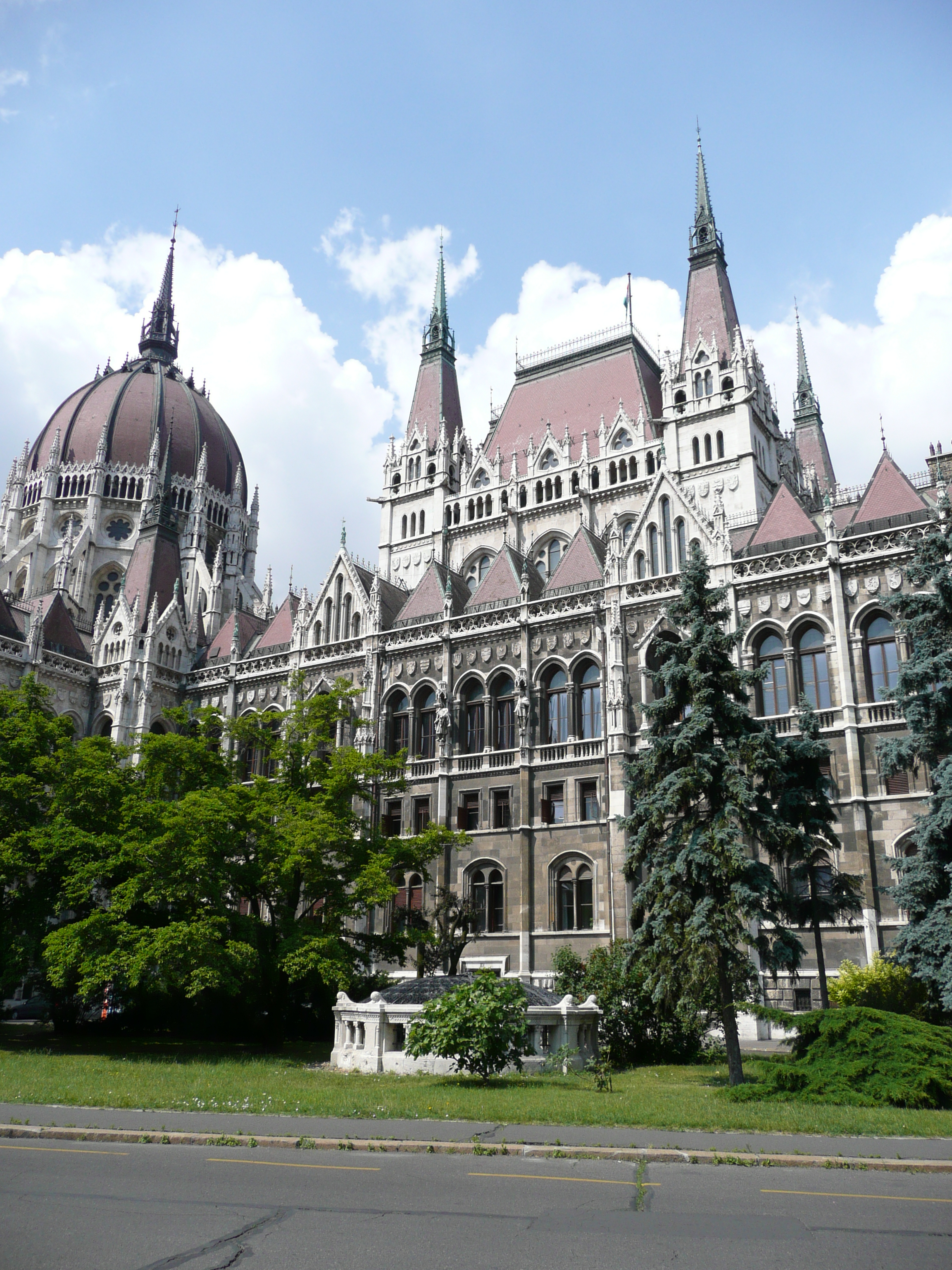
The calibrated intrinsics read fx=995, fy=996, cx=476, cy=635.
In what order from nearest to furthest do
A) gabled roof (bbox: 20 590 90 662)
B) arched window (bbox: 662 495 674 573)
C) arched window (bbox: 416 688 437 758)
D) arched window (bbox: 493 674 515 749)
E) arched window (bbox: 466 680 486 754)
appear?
1. arched window (bbox: 662 495 674 573)
2. arched window (bbox: 493 674 515 749)
3. arched window (bbox: 466 680 486 754)
4. arched window (bbox: 416 688 437 758)
5. gabled roof (bbox: 20 590 90 662)

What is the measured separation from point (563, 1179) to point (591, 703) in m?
27.7

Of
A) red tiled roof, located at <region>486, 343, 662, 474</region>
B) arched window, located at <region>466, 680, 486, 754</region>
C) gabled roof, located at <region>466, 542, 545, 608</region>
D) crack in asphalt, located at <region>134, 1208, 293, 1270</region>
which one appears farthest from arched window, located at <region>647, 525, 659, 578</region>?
crack in asphalt, located at <region>134, 1208, 293, 1270</region>

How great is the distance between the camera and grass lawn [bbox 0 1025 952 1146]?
46.5 feet

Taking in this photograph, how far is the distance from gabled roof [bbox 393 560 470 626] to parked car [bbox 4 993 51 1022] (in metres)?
21.5

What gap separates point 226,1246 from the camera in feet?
26.5

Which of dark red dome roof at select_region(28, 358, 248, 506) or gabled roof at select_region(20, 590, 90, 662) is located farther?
dark red dome roof at select_region(28, 358, 248, 506)

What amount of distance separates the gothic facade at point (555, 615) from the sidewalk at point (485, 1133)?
12.0m

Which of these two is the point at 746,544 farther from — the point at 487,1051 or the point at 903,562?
the point at 487,1051

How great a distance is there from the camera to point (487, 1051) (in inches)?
741

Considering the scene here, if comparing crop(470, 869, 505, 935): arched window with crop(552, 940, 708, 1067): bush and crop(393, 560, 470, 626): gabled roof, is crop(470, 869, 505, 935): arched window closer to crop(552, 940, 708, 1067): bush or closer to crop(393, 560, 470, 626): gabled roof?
crop(393, 560, 470, 626): gabled roof

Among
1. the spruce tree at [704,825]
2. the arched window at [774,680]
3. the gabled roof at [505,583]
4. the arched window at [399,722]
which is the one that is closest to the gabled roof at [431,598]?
the gabled roof at [505,583]

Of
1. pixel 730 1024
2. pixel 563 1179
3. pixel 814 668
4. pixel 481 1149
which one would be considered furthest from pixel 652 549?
pixel 563 1179

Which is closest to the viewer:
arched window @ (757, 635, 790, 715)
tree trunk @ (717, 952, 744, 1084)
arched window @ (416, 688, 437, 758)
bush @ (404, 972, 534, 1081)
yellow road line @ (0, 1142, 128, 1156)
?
yellow road line @ (0, 1142, 128, 1156)

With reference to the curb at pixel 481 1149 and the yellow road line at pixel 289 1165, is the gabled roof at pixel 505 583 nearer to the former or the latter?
the curb at pixel 481 1149
